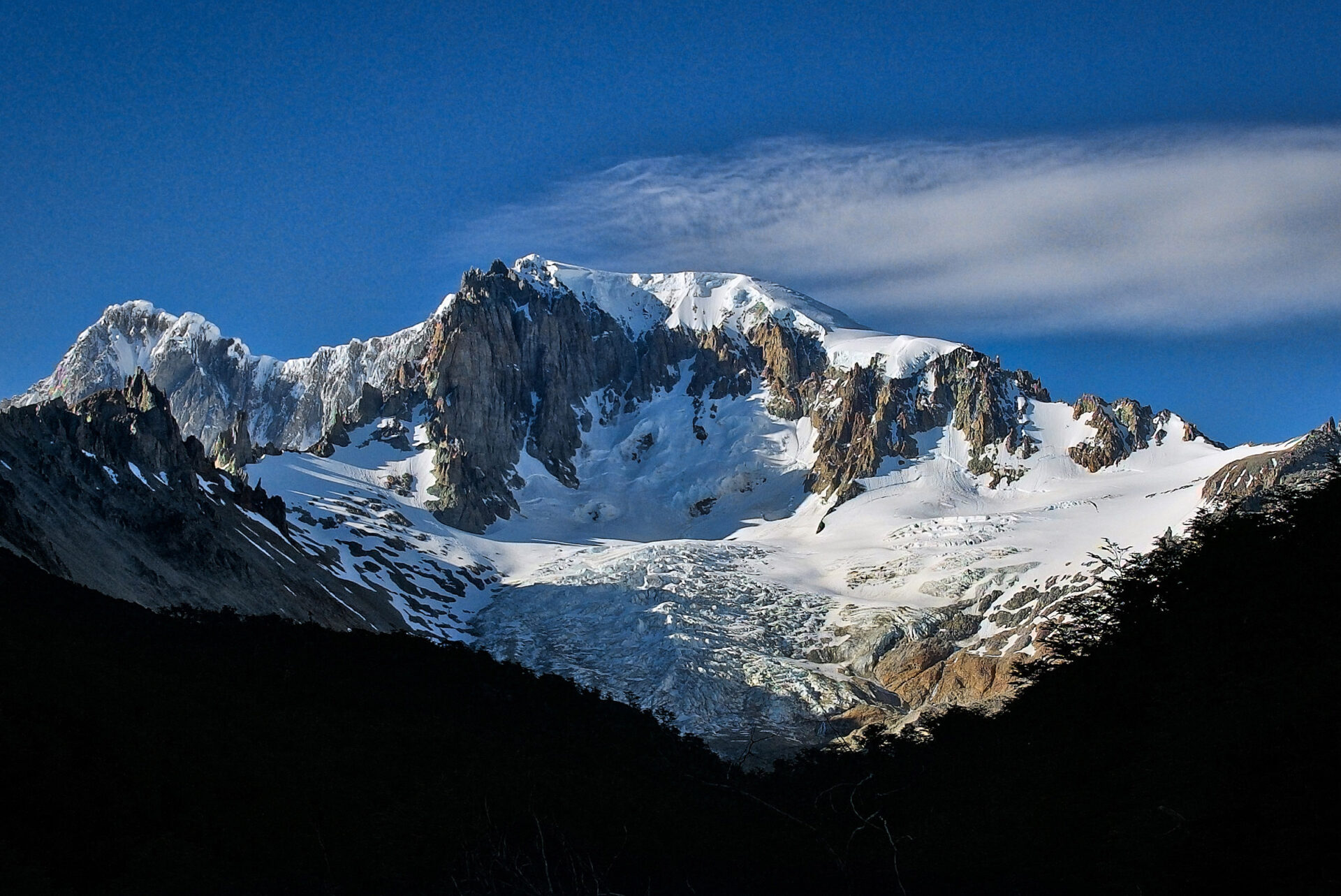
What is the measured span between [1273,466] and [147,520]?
134 meters

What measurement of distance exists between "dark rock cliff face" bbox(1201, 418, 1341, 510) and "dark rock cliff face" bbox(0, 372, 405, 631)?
104536mm

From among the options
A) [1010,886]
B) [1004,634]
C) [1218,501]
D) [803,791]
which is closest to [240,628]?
[803,791]

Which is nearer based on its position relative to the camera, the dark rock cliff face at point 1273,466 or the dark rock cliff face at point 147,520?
the dark rock cliff face at point 147,520

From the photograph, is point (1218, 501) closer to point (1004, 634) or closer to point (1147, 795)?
point (1004, 634)

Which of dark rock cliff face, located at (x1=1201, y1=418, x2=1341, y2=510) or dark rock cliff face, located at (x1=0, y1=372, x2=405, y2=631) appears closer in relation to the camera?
dark rock cliff face, located at (x1=0, y1=372, x2=405, y2=631)

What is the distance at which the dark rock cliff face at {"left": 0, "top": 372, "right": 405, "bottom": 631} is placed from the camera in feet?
279

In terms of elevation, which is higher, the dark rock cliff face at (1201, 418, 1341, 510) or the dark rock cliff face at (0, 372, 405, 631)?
the dark rock cliff face at (1201, 418, 1341, 510)

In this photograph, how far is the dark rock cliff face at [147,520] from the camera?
279 ft

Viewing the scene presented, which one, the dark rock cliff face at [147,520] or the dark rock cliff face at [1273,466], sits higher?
the dark rock cliff face at [1273,466]

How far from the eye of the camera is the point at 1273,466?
160m

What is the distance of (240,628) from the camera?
59906mm

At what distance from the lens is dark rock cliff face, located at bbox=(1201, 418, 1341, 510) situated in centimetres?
15350

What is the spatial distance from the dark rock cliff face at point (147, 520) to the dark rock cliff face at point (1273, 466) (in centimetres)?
10454

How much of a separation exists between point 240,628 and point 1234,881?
156 ft
